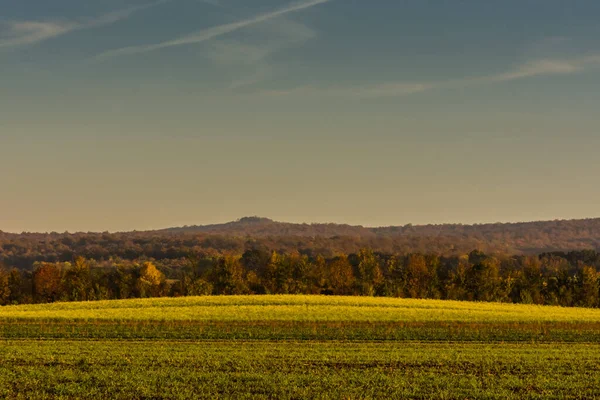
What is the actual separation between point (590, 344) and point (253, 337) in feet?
76.8

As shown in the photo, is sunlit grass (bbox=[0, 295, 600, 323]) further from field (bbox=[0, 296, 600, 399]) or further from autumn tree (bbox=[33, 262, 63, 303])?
autumn tree (bbox=[33, 262, 63, 303])

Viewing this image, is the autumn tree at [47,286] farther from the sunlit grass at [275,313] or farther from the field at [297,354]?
the field at [297,354]

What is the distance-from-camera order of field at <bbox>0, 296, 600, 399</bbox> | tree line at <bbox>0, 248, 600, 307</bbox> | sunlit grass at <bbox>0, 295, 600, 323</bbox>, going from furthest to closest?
tree line at <bbox>0, 248, 600, 307</bbox>
sunlit grass at <bbox>0, 295, 600, 323</bbox>
field at <bbox>0, 296, 600, 399</bbox>

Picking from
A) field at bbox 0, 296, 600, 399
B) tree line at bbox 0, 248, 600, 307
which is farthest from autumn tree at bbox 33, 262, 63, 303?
field at bbox 0, 296, 600, 399

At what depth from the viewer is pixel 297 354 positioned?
4194 cm

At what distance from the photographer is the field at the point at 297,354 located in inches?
1232

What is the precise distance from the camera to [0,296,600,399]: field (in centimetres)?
3128

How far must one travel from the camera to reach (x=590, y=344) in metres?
50.9

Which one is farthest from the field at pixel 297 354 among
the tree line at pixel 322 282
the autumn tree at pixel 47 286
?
the autumn tree at pixel 47 286

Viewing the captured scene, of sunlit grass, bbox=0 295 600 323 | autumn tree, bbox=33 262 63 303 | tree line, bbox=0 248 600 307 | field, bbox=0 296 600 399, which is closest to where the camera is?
field, bbox=0 296 600 399

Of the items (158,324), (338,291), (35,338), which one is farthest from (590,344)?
(338,291)

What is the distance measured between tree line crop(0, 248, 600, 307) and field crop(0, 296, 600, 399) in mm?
47295

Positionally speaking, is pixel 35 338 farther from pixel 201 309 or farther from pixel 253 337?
pixel 201 309

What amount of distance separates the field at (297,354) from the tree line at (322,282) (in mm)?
47295
